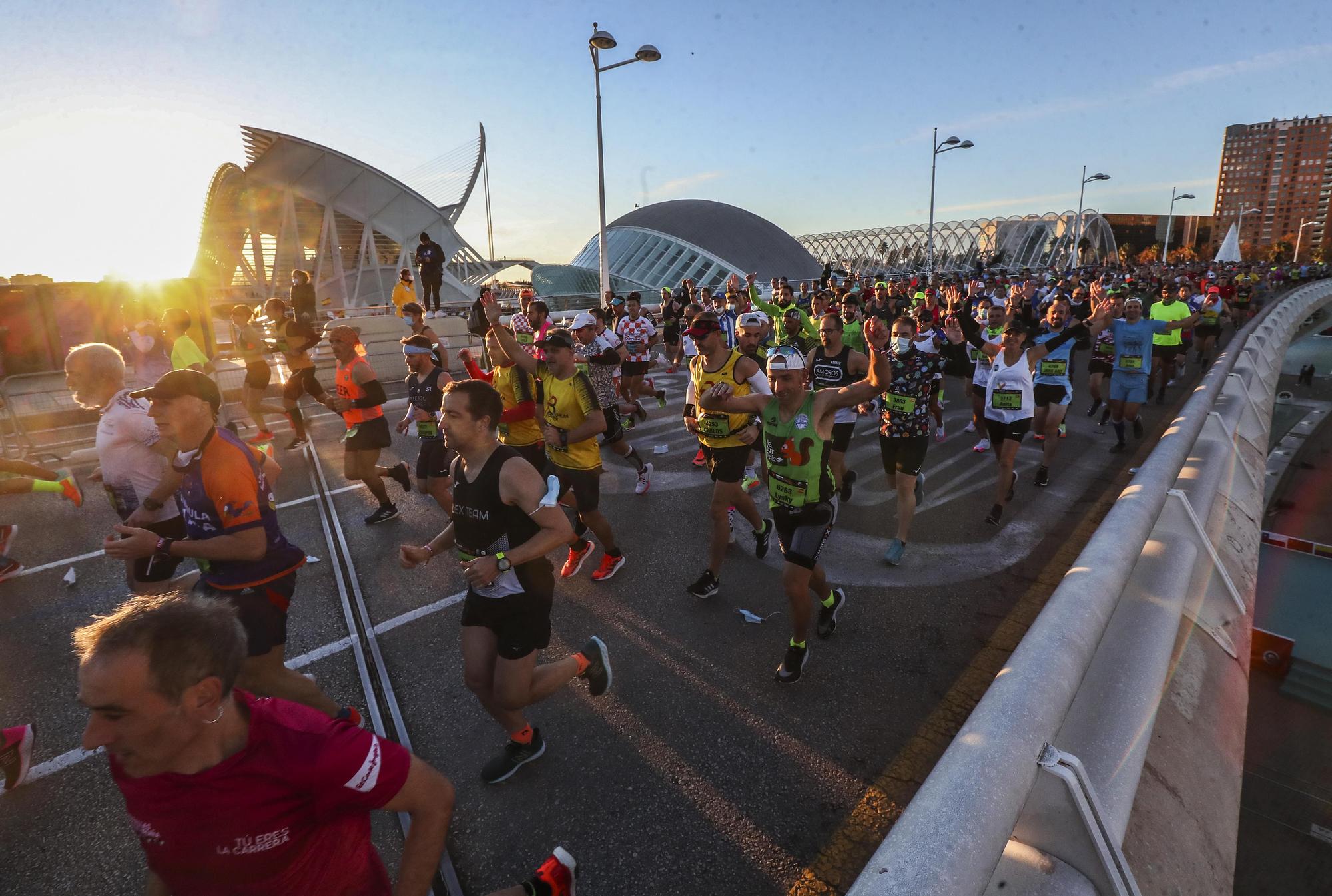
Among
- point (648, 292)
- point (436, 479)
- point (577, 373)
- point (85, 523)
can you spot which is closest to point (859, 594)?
point (577, 373)

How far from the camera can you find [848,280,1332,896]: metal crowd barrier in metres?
1.83

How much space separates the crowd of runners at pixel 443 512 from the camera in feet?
4.82

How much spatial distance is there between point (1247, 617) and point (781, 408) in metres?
3.33

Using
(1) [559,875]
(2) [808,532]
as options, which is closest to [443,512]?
(2) [808,532]

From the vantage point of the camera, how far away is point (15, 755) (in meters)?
3.22

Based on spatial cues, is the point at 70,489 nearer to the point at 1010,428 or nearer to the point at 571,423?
the point at 571,423

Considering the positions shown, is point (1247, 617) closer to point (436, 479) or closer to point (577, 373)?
point (577, 373)

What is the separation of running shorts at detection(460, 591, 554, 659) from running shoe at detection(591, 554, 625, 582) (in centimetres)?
229

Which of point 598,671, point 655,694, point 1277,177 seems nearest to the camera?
point 598,671

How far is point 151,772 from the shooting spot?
4.65 feet

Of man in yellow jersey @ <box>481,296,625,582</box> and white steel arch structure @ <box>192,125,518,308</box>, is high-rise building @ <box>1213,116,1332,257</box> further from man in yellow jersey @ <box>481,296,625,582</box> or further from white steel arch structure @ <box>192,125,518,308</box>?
man in yellow jersey @ <box>481,296,625,582</box>

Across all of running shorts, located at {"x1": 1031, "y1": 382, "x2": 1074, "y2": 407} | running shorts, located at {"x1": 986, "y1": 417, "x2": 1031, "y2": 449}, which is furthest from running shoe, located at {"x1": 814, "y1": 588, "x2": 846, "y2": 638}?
running shorts, located at {"x1": 1031, "y1": 382, "x2": 1074, "y2": 407}

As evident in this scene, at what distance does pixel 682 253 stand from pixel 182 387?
142ft

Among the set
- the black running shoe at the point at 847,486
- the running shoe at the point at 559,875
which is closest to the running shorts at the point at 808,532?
the running shoe at the point at 559,875
